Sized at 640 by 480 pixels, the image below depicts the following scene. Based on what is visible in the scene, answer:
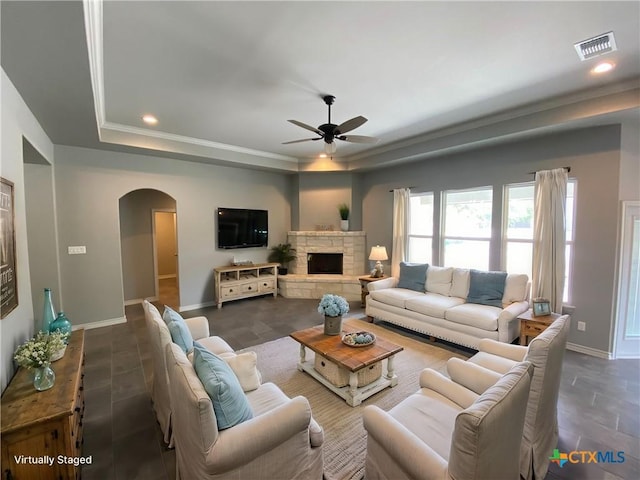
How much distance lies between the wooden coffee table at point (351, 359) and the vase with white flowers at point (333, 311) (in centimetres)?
7

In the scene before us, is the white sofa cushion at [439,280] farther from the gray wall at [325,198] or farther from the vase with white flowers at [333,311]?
the gray wall at [325,198]

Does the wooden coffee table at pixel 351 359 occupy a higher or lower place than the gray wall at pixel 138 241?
lower

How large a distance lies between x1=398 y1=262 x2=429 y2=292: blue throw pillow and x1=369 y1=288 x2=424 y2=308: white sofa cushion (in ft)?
0.31

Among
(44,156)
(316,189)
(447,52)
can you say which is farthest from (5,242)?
(316,189)

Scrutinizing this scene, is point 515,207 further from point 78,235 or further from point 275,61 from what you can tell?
point 78,235

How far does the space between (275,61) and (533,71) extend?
252 centimetres

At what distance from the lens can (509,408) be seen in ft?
3.96

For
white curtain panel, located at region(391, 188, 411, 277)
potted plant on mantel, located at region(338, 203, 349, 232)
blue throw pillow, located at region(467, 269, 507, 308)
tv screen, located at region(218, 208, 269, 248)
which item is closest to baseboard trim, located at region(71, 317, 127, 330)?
tv screen, located at region(218, 208, 269, 248)

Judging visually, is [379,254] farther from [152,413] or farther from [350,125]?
[152,413]

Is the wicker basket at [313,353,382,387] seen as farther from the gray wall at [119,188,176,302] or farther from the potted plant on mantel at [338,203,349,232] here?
the gray wall at [119,188,176,302]

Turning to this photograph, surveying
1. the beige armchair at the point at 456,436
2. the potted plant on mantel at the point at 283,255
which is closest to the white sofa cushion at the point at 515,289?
the beige armchair at the point at 456,436

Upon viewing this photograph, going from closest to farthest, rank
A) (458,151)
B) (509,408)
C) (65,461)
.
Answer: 1. (509,408)
2. (65,461)
3. (458,151)

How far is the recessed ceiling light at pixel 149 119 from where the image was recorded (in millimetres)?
3864

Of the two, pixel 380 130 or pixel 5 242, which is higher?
pixel 380 130
